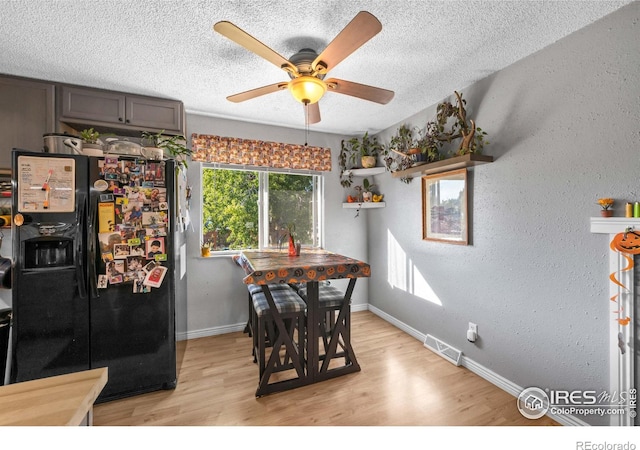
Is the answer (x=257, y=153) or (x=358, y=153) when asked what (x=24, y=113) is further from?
(x=358, y=153)

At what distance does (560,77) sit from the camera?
1.76m

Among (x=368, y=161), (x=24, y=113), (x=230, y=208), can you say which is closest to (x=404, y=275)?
(x=368, y=161)

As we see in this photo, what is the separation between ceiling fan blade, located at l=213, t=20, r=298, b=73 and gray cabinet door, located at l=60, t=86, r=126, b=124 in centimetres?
174

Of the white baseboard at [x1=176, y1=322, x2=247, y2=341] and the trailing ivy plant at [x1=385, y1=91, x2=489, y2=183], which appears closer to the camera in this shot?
the trailing ivy plant at [x1=385, y1=91, x2=489, y2=183]

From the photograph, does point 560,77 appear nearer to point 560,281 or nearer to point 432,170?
point 432,170

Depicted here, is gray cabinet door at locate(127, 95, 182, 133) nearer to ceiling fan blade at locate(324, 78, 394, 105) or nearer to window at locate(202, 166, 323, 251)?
window at locate(202, 166, 323, 251)

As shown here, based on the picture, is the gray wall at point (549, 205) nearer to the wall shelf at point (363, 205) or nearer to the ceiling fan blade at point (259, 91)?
the wall shelf at point (363, 205)

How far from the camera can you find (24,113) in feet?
7.09

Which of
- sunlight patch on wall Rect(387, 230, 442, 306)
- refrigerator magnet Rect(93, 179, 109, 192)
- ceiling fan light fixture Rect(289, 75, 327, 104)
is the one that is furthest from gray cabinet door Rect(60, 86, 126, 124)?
sunlight patch on wall Rect(387, 230, 442, 306)

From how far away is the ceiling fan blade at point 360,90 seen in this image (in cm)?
170

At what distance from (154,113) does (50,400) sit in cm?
249

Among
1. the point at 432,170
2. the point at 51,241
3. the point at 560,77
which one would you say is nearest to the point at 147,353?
the point at 51,241

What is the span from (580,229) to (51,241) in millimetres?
3364

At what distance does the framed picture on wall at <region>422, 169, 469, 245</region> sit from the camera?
2.41 m
